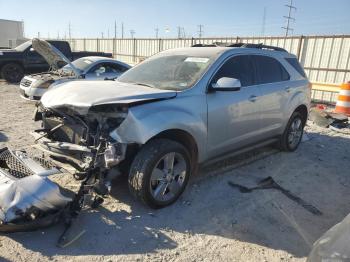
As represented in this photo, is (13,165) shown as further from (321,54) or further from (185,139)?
(321,54)

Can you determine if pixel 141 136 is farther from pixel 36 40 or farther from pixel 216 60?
pixel 36 40

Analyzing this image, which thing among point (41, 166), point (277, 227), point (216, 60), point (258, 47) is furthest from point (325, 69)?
point (41, 166)

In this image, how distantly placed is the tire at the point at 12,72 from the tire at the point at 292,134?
12999 mm

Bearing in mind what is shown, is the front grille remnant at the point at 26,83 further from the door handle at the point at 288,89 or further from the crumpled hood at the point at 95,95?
the door handle at the point at 288,89

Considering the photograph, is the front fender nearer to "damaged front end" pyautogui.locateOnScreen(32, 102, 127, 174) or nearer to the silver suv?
the silver suv

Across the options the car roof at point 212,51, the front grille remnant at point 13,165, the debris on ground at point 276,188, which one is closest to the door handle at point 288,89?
the car roof at point 212,51

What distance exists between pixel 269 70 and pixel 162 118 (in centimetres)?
265

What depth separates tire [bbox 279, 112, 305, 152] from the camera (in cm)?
632

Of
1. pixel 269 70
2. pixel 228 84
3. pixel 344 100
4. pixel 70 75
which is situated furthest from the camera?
pixel 70 75

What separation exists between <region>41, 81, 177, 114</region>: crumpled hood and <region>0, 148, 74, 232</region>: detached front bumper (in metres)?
0.79

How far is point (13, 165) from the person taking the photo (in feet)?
12.8

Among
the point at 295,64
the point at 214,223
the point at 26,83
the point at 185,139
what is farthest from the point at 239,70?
the point at 26,83

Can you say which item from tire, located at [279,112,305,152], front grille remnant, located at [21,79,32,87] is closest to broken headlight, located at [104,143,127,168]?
tire, located at [279,112,305,152]

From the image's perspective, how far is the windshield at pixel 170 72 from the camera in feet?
14.8
